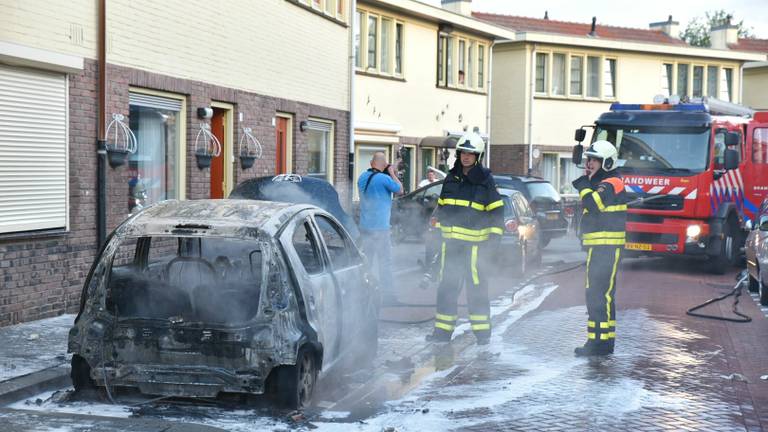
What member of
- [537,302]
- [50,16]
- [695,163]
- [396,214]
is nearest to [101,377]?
[50,16]

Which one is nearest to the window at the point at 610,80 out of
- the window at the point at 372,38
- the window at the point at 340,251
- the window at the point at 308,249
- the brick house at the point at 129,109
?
the window at the point at 372,38

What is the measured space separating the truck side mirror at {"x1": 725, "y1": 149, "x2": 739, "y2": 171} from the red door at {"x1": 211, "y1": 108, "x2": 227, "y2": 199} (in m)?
8.26

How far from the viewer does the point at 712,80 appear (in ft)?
136

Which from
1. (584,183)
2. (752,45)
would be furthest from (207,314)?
(752,45)

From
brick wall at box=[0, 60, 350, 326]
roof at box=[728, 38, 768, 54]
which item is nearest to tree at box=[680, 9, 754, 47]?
roof at box=[728, 38, 768, 54]

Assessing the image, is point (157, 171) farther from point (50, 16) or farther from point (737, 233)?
point (737, 233)

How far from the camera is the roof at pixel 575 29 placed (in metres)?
40.8

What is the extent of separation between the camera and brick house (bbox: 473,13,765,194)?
3703cm

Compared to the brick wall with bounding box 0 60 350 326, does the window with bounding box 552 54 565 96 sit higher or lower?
→ higher

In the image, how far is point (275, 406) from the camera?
675cm

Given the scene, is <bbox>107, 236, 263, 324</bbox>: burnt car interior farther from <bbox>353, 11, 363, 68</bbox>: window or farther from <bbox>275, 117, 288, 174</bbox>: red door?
<bbox>353, 11, 363, 68</bbox>: window

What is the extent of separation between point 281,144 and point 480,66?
15992mm

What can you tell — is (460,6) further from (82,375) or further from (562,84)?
(82,375)

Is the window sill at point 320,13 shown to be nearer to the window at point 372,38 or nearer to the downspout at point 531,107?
the window at point 372,38
